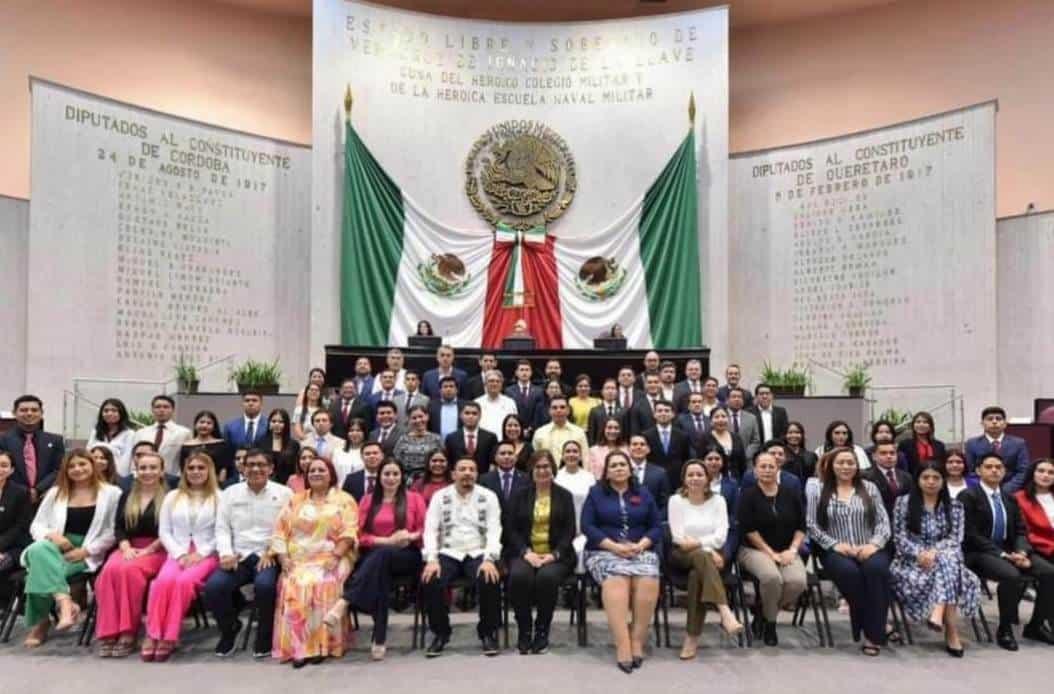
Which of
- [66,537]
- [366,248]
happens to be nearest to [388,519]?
[66,537]

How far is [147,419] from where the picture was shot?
8359 mm

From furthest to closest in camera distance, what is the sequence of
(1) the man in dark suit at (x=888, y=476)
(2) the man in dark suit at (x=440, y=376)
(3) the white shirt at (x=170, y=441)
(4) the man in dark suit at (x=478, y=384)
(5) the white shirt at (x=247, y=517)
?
(4) the man in dark suit at (x=478, y=384) < (2) the man in dark suit at (x=440, y=376) < (3) the white shirt at (x=170, y=441) < (1) the man in dark suit at (x=888, y=476) < (5) the white shirt at (x=247, y=517)

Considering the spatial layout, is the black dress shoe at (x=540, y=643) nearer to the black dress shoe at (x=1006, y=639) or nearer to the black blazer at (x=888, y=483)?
the black blazer at (x=888, y=483)

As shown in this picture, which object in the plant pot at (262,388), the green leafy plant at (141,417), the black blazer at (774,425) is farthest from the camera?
the plant pot at (262,388)

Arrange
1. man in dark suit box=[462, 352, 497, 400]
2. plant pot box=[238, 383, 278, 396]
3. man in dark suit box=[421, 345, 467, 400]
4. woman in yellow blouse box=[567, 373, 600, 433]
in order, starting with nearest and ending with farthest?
woman in yellow blouse box=[567, 373, 600, 433]
man in dark suit box=[421, 345, 467, 400]
man in dark suit box=[462, 352, 497, 400]
plant pot box=[238, 383, 278, 396]

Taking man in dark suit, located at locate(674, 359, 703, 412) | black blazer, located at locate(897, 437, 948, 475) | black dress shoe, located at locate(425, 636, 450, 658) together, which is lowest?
black dress shoe, located at locate(425, 636, 450, 658)

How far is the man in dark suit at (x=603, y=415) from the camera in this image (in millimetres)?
6258

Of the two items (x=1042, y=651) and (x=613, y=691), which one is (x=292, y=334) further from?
(x=1042, y=651)

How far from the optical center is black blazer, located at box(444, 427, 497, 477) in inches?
229

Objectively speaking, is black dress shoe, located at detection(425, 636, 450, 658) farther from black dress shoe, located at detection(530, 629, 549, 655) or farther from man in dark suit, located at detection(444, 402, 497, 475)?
man in dark suit, located at detection(444, 402, 497, 475)

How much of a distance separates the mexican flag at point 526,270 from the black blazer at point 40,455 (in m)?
5.18

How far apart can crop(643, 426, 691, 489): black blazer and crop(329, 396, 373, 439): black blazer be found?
2.13 meters

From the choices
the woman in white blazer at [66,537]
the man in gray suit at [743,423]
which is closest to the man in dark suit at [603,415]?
the man in gray suit at [743,423]

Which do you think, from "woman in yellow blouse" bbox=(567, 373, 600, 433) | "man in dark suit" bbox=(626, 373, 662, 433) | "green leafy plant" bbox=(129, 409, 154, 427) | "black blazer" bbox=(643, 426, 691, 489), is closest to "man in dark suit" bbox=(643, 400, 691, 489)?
"black blazer" bbox=(643, 426, 691, 489)
